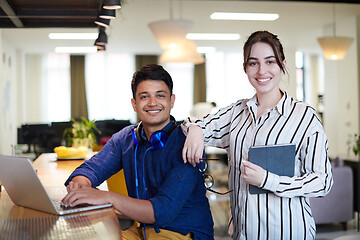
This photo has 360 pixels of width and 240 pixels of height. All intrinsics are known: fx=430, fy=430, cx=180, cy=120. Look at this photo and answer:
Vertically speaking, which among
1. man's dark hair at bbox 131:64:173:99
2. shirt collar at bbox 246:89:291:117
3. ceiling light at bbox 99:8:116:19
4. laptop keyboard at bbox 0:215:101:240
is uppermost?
ceiling light at bbox 99:8:116:19

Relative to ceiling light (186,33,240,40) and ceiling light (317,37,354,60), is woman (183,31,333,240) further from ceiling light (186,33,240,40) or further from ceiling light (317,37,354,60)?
ceiling light (186,33,240,40)

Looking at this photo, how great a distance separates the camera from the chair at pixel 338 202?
462 cm

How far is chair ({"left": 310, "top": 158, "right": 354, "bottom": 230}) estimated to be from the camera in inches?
182

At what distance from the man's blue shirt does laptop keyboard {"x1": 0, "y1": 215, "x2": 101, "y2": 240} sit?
317 millimetres

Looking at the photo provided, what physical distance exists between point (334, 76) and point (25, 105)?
28.4ft

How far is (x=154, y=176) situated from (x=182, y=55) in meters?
5.61

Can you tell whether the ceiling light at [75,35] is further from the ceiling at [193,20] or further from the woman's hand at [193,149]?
the woman's hand at [193,149]

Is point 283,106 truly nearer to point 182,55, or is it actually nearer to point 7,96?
point 182,55

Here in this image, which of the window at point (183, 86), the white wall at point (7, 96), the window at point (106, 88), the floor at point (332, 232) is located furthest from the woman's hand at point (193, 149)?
the window at point (183, 86)

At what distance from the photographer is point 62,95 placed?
13484mm

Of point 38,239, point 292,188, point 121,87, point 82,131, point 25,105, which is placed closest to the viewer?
point 38,239

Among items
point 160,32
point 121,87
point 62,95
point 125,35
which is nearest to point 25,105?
point 62,95

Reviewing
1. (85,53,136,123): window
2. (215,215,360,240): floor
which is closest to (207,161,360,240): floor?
(215,215,360,240): floor

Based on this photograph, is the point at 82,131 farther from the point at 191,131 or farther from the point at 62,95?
the point at 62,95
